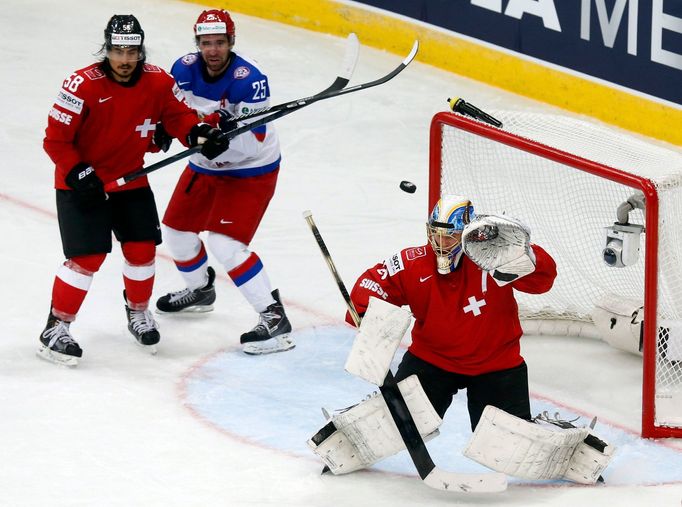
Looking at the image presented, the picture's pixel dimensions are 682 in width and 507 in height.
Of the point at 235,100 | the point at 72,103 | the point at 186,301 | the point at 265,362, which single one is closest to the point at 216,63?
the point at 235,100

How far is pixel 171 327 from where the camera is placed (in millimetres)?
5230

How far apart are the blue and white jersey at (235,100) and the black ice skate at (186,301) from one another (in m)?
0.48

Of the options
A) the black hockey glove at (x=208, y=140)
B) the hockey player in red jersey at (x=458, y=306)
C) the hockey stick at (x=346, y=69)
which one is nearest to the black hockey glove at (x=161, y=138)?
the black hockey glove at (x=208, y=140)

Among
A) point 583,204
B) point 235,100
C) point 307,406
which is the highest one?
point 235,100

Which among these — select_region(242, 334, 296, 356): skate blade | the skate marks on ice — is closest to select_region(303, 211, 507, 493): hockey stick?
the skate marks on ice

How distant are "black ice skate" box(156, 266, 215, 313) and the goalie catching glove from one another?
172 cm

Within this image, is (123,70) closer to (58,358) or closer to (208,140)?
(208,140)

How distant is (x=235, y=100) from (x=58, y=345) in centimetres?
102

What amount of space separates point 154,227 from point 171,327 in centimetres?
49

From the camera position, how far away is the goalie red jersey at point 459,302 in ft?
13.0

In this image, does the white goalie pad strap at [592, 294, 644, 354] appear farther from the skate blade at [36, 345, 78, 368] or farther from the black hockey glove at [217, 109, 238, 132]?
the skate blade at [36, 345, 78, 368]

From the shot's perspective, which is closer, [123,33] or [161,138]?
[123,33]

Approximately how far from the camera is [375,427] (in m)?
3.90

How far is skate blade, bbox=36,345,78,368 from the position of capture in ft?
15.5
